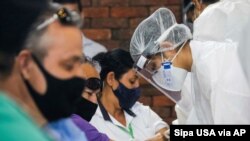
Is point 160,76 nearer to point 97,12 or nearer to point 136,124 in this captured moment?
point 136,124

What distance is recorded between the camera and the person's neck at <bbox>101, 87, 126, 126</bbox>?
4184mm

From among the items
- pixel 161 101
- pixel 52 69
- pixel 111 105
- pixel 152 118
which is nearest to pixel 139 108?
pixel 152 118

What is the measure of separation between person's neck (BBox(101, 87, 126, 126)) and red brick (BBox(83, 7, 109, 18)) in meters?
0.67

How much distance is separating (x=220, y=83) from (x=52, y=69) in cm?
185

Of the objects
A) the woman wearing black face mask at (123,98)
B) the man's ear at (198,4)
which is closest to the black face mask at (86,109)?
the woman wearing black face mask at (123,98)

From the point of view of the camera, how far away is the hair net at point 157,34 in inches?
148

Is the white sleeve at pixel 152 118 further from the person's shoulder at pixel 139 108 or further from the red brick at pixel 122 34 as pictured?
the red brick at pixel 122 34

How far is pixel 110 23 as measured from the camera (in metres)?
4.70

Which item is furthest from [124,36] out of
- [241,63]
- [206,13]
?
[241,63]

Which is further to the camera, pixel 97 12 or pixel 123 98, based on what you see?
pixel 97 12

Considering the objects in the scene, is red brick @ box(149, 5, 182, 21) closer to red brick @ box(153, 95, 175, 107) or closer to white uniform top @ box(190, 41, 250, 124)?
red brick @ box(153, 95, 175, 107)

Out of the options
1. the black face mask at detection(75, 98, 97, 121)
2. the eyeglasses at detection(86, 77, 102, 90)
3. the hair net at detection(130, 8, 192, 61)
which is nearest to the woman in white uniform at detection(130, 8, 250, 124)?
the hair net at detection(130, 8, 192, 61)

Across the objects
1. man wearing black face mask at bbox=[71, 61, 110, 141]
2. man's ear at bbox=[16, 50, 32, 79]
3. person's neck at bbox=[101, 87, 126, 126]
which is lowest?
person's neck at bbox=[101, 87, 126, 126]

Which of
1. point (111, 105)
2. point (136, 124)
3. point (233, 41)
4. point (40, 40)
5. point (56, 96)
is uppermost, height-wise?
point (40, 40)
